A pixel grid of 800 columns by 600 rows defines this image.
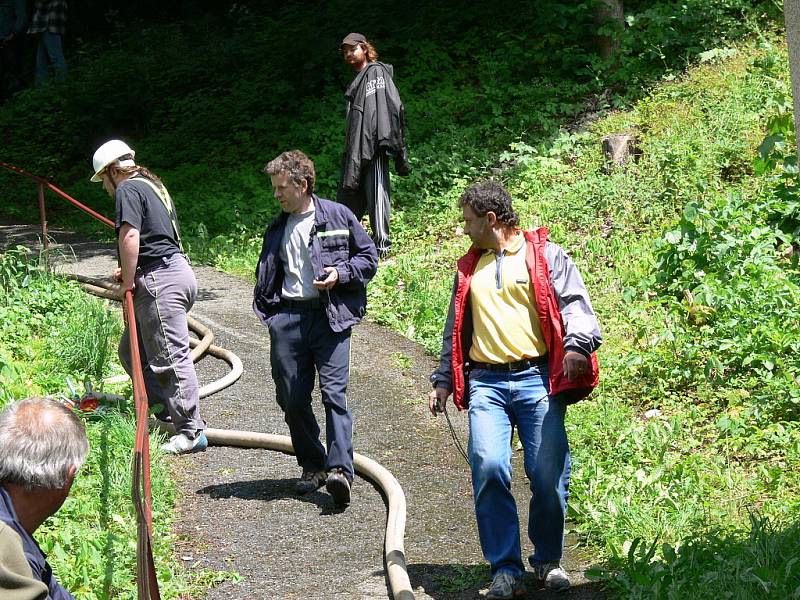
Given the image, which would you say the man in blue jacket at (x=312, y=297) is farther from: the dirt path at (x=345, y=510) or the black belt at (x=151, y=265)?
the black belt at (x=151, y=265)

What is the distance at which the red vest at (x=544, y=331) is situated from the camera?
17.4ft

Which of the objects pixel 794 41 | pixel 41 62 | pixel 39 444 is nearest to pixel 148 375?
pixel 39 444

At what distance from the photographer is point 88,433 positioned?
24.2 feet

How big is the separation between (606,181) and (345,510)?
6.35m

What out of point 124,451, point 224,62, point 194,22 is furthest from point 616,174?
point 194,22

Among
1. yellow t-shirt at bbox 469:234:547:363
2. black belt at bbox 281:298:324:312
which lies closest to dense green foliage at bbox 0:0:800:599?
yellow t-shirt at bbox 469:234:547:363

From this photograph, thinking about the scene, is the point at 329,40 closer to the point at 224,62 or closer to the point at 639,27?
the point at 224,62

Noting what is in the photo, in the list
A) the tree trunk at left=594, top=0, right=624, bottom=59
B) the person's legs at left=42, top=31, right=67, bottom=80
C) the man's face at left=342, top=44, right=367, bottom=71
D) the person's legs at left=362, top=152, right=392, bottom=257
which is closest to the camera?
the man's face at left=342, top=44, right=367, bottom=71

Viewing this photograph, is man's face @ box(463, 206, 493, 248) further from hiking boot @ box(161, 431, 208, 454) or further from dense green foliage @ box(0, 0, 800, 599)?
hiking boot @ box(161, 431, 208, 454)

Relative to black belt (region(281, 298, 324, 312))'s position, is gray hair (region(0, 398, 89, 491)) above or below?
above

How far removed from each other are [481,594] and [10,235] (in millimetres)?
10373

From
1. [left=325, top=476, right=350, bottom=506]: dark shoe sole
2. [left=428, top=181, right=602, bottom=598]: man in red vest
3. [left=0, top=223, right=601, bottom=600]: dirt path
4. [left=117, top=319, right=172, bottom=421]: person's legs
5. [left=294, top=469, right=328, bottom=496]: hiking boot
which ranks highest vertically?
[left=428, top=181, right=602, bottom=598]: man in red vest

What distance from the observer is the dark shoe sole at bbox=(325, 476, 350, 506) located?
6.48 metres

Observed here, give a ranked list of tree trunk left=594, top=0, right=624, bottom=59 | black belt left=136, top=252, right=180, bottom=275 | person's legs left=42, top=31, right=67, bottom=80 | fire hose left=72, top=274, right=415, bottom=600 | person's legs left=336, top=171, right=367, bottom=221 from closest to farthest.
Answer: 1. fire hose left=72, top=274, right=415, bottom=600
2. black belt left=136, top=252, right=180, bottom=275
3. person's legs left=336, top=171, right=367, bottom=221
4. tree trunk left=594, top=0, right=624, bottom=59
5. person's legs left=42, top=31, right=67, bottom=80
